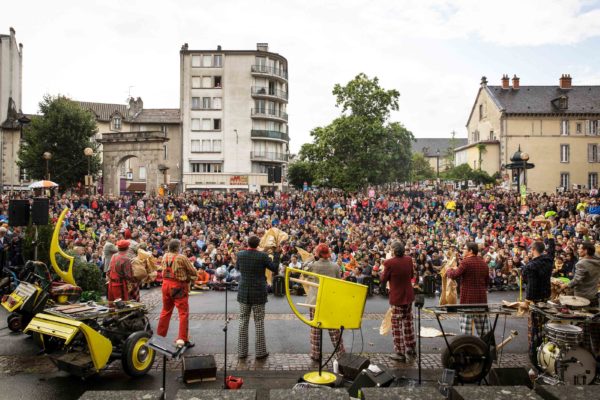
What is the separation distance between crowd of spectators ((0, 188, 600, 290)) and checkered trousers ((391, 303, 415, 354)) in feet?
22.5

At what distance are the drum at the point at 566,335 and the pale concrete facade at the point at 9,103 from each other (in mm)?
49384

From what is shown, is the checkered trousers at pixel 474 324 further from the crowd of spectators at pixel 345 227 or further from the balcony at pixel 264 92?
the balcony at pixel 264 92

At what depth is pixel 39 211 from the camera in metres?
11.4

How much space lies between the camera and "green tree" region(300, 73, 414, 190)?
127 feet

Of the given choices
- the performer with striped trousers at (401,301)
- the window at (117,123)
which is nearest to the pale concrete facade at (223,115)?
the window at (117,123)

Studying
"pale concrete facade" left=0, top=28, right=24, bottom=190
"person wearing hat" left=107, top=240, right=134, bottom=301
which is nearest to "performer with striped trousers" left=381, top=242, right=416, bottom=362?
"person wearing hat" left=107, top=240, right=134, bottom=301

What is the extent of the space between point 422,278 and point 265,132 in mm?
40962

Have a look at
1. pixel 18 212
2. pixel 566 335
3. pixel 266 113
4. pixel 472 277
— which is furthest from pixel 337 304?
pixel 266 113

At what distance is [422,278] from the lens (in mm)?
14305

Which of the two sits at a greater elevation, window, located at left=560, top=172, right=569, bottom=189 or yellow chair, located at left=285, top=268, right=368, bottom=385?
window, located at left=560, top=172, right=569, bottom=189

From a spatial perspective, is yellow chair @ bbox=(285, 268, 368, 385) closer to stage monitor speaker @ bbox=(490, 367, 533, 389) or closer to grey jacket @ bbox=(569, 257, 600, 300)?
stage monitor speaker @ bbox=(490, 367, 533, 389)

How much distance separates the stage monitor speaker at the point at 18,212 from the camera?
37.9 ft

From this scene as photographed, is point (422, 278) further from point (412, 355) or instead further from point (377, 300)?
point (412, 355)

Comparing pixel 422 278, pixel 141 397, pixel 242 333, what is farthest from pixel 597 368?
pixel 422 278
